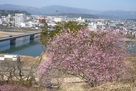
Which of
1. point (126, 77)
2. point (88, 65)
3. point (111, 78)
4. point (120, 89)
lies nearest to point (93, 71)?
point (88, 65)

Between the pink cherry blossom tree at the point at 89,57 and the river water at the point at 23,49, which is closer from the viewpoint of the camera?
the pink cherry blossom tree at the point at 89,57

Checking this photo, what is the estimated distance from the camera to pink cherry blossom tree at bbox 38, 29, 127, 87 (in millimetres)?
3568

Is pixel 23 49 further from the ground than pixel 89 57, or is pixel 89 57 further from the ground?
pixel 89 57

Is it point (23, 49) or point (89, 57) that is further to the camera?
point (23, 49)

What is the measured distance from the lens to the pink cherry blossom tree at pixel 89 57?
357cm

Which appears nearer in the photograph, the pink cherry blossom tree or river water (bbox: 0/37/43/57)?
the pink cherry blossom tree

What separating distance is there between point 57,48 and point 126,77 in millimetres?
1525

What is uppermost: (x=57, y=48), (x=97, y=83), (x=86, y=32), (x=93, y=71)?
(x=86, y=32)

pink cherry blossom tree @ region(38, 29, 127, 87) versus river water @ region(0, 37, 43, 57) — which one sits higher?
pink cherry blossom tree @ region(38, 29, 127, 87)

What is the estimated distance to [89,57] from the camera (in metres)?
3.57

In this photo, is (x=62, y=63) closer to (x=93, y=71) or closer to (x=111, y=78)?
(x=93, y=71)

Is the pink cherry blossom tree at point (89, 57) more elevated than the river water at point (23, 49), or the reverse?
the pink cherry blossom tree at point (89, 57)

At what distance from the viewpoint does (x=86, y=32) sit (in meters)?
4.45

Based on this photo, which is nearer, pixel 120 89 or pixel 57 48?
pixel 120 89
